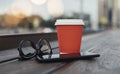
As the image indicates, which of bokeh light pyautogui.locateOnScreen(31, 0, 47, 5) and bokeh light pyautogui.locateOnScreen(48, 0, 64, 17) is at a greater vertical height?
bokeh light pyautogui.locateOnScreen(31, 0, 47, 5)

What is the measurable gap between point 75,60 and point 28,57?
15cm

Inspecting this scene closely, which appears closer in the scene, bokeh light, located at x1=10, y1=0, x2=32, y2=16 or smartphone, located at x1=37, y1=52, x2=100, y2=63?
smartphone, located at x1=37, y1=52, x2=100, y2=63

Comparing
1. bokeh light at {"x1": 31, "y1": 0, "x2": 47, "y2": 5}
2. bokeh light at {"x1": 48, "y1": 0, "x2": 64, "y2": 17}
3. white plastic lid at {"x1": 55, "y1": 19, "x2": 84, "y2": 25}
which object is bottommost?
bokeh light at {"x1": 48, "y1": 0, "x2": 64, "y2": 17}

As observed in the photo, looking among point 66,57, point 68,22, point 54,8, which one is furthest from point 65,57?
point 54,8

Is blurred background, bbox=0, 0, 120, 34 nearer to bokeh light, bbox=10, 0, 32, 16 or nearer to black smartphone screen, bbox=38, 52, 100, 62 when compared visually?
bokeh light, bbox=10, 0, 32, 16

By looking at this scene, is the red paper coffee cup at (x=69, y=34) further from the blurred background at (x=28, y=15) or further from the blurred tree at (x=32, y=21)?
the blurred tree at (x=32, y=21)

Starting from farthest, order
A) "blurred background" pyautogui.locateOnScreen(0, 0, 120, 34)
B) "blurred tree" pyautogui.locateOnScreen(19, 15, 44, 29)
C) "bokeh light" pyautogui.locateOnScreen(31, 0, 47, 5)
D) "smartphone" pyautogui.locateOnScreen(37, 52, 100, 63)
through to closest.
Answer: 1. "bokeh light" pyautogui.locateOnScreen(31, 0, 47, 5)
2. "blurred tree" pyautogui.locateOnScreen(19, 15, 44, 29)
3. "blurred background" pyautogui.locateOnScreen(0, 0, 120, 34)
4. "smartphone" pyautogui.locateOnScreen(37, 52, 100, 63)

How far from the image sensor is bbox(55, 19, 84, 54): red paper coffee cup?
2.59ft

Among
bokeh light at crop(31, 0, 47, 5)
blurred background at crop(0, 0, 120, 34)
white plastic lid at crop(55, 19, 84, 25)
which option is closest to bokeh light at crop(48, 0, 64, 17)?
blurred background at crop(0, 0, 120, 34)

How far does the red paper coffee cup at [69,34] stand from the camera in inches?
31.1

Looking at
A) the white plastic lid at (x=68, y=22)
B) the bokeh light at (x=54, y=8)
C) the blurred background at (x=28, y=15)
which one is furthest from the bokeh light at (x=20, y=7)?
the white plastic lid at (x=68, y=22)

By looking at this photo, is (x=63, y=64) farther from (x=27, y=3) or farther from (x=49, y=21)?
(x=49, y=21)

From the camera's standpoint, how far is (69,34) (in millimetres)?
790

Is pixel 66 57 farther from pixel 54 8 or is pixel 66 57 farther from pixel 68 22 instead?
pixel 54 8
